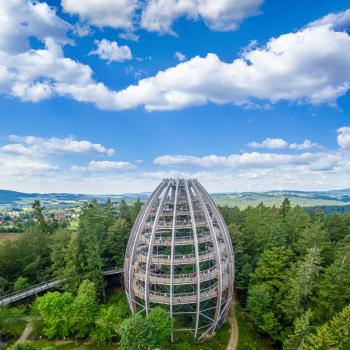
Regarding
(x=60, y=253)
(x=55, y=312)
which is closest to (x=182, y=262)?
(x=55, y=312)

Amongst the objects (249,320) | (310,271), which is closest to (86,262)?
(249,320)

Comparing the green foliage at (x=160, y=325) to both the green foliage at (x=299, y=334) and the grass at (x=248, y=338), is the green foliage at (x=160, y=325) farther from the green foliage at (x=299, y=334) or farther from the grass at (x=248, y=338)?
the green foliage at (x=299, y=334)

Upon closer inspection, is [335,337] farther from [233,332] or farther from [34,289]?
[34,289]

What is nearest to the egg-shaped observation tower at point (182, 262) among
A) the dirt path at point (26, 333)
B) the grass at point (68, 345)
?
the grass at point (68, 345)

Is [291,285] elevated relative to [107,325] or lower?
elevated

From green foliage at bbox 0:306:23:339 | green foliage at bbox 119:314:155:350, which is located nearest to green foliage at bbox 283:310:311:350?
green foliage at bbox 119:314:155:350

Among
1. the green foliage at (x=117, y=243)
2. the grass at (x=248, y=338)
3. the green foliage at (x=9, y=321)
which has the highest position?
the green foliage at (x=117, y=243)
